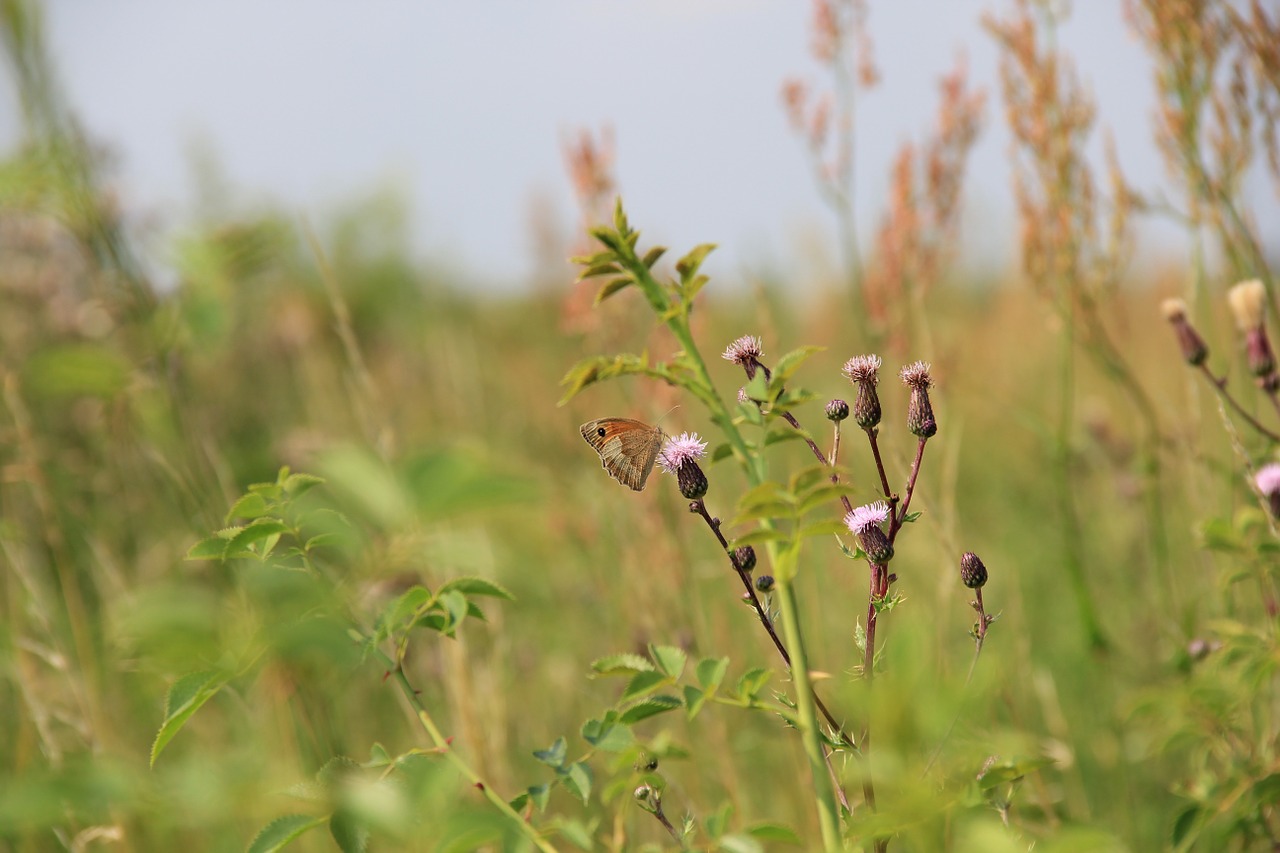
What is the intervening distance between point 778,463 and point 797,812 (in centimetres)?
279

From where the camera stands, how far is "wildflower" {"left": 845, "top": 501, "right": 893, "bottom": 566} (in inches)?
34.7

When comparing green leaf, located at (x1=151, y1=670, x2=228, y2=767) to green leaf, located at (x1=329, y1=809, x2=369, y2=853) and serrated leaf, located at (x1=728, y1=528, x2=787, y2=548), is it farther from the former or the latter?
serrated leaf, located at (x1=728, y1=528, x2=787, y2=548)

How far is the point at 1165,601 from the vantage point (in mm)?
2084

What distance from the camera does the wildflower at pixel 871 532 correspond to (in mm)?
881

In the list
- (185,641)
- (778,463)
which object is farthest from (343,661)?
(778,463)

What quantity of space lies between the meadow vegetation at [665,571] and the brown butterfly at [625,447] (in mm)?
88

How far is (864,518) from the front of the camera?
36.0 inches

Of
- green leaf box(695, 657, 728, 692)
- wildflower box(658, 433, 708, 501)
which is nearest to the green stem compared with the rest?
green leaf box(695, 657, 728, 692)

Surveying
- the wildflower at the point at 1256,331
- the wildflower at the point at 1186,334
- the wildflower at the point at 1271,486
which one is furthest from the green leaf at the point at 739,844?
the wildflower at the point at 1186,334

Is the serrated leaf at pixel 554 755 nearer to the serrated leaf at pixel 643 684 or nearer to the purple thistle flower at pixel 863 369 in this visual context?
the serrated leaf at pixel 643 684

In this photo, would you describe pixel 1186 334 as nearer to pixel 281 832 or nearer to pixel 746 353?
pixel 746 353

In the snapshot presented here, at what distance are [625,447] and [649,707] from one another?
37cm

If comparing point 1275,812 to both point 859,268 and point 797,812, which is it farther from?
point 859,268

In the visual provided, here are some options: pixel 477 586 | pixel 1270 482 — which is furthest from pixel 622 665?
pixel 1270 482
